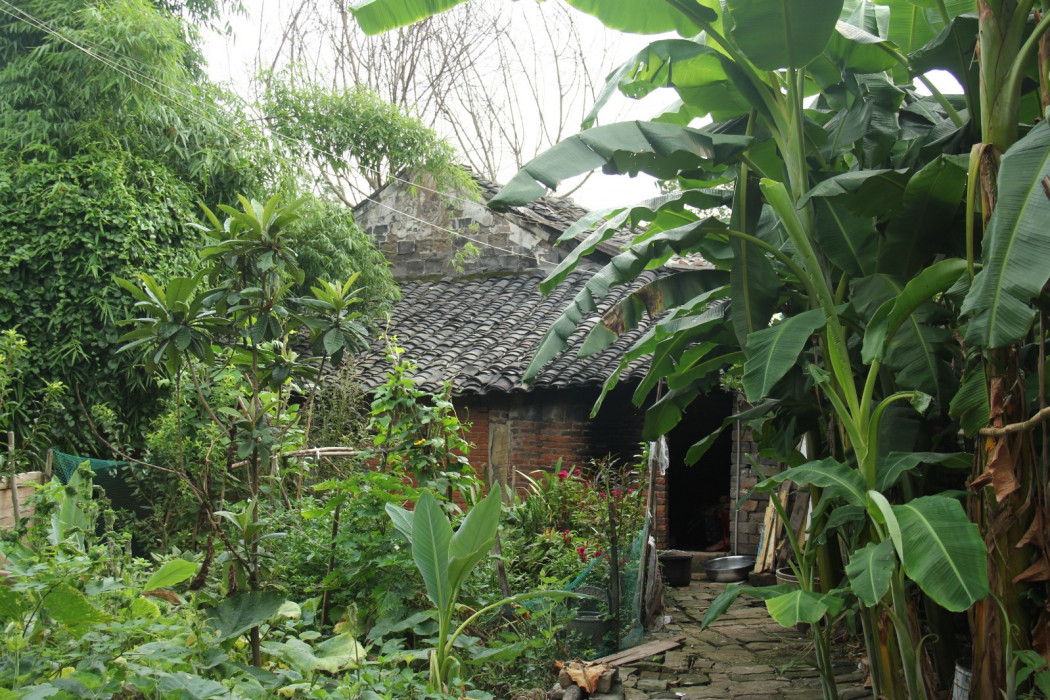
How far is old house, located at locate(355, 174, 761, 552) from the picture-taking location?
934 centimetres

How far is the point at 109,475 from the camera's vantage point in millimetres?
6656

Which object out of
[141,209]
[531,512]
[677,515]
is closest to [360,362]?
[141,209]

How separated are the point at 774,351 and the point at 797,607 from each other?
981 millimetres

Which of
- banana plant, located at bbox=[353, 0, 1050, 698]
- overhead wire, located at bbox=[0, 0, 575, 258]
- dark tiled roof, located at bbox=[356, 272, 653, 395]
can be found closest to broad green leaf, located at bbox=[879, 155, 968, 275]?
banana plant, located at bbox=[353, 0, 1050, 698]

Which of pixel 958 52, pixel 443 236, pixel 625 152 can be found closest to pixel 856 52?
pixel 958 52

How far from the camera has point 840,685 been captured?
4613 mm

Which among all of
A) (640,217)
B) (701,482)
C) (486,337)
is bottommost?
(701,482)

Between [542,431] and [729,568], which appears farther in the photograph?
[542,431]

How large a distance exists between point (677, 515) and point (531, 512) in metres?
6.33

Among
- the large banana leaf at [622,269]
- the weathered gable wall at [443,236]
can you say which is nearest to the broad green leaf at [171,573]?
the large banana leaf at [622,269]

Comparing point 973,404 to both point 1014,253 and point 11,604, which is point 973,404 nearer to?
point 1014,253

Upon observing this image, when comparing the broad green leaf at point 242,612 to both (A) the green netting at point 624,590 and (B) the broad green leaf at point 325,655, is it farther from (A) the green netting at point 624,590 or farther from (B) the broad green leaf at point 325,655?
(A) the green netting at point 624,590

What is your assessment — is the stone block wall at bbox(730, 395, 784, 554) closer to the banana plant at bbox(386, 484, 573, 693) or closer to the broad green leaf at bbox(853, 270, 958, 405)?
the broad green leaf at bbox(853, 270, 958, 405)

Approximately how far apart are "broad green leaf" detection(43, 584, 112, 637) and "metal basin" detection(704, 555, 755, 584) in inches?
276
